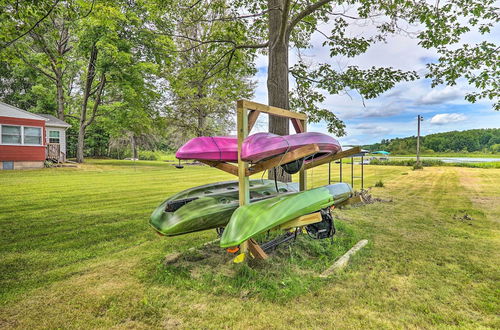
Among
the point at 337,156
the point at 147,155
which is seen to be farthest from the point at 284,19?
the point at 147,155

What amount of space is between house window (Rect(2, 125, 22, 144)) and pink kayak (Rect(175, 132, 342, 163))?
58.1ft

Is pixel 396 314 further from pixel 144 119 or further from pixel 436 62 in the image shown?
pixel 144 119

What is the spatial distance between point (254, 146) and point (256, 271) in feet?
4.53

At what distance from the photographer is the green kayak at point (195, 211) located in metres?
3.01

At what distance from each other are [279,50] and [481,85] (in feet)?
18.7

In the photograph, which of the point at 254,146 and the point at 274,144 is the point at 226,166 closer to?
the point at 254,146

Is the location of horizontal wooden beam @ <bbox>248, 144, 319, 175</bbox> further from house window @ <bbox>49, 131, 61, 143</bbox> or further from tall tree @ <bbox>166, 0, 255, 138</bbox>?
house window @ <bbox>49, 131, 61, 143</bbox>

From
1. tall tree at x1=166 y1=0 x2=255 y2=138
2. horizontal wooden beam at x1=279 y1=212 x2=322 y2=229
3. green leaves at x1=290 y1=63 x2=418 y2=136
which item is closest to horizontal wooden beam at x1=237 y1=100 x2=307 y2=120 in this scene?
horizontal wooden beam at x1=279 y1=212 x2=322 y2=229

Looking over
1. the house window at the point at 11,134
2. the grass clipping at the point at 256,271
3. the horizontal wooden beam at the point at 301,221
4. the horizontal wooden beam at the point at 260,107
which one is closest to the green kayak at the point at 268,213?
the horizontal wooden beam at the point at 301,221

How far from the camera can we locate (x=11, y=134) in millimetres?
15367

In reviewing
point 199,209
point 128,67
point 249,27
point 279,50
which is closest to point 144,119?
point 128,67

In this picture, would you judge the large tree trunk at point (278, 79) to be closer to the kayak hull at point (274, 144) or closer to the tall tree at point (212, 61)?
the tall tree at point (212, 61)

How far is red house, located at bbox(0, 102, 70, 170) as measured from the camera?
15086 millimetres

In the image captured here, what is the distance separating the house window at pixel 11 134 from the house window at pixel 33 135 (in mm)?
317
